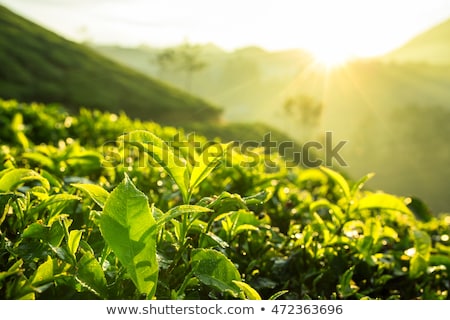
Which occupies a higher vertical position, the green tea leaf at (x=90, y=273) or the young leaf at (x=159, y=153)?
the young leaf at (x=159, y=153)

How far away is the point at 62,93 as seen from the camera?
85.3 ft

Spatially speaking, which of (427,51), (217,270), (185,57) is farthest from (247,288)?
(427,51)

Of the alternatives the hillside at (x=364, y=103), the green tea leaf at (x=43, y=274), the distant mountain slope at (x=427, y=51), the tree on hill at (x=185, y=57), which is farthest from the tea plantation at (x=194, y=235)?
the distant mountain slope at (x=427, y=51)

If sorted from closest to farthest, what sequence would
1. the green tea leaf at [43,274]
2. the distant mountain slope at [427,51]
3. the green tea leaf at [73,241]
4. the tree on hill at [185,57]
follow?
1. the green tea leaf at [43,274]
2. the green tea leaf at [73,241]
3. the tree on hill at [185,57]
4. the distant mountain slope at [427,51]

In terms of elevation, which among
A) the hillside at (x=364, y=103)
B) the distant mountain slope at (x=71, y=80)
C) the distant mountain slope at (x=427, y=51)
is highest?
the distant mountain slope at (x=427, y=51)

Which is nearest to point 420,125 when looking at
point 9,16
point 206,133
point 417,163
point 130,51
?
point 417,163

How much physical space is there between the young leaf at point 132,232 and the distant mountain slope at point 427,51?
116m

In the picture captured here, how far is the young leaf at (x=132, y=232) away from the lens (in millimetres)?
1156

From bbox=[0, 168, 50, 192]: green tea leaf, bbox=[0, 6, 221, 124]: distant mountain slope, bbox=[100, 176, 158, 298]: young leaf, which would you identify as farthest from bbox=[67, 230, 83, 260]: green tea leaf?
bbox=[0, 6, 221, 124]: distant mountain slope

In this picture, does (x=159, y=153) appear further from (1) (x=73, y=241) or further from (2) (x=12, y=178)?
(2) (x=12, y=178)

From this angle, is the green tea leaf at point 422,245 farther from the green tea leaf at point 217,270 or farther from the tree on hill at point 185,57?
the tree on hill at point 185,57

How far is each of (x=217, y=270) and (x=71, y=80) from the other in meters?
28.8

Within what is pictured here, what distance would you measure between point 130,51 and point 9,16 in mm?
140150

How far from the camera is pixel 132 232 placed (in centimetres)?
118
